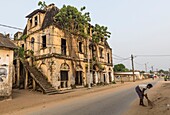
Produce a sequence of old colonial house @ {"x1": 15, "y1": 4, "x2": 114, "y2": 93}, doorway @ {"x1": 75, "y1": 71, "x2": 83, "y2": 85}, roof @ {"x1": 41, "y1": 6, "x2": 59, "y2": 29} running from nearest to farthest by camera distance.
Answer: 1. old colonial house @ {"x1": 15, "y1": 4, "x2": 114, "y2": 93}
2. roof @ {"x1": 41, "y1": 6, "x2": 59, "y2": 29}
3. doorway @ {"x1": 75, "y1": 71, "x2": 83, "y2": 85}

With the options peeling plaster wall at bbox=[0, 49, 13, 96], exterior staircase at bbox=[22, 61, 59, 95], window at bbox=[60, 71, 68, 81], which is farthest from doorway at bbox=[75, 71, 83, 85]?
peeling plaster wall at bbox=[0, 49, 13, 96]

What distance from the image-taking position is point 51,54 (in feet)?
68.4

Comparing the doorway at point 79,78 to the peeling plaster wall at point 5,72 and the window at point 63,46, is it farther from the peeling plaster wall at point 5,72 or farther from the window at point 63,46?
the peeling plaster wall at point 5,72

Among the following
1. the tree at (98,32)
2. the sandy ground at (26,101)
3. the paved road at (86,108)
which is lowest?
the sandy ground at (26,101)

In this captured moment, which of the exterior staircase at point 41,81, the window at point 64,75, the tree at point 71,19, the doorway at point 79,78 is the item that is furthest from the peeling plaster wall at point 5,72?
the doorway at point 79,78

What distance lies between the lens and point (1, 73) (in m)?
14.1

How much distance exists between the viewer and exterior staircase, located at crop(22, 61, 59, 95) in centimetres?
1856

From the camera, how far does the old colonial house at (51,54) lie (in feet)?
68.4

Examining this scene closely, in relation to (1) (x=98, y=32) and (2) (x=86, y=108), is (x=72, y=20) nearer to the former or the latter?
(1) (x=98, y=32)

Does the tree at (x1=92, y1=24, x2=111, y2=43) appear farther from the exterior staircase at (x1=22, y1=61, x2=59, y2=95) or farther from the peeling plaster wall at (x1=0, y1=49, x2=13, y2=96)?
the peeling plaster wall at (x1=0, y1=49, x2=13, y2=96)

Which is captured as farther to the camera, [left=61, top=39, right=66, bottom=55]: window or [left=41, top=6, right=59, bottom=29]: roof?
[left=61, top=39, right=66, bottom=55]: window

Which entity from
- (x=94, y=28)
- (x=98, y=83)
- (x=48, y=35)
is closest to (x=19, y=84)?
(x=48, y=35)

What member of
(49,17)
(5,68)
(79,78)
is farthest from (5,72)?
(79,78)

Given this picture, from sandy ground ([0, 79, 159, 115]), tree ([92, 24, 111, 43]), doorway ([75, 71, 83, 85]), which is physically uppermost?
tree ([92, 24, 111, 43])
